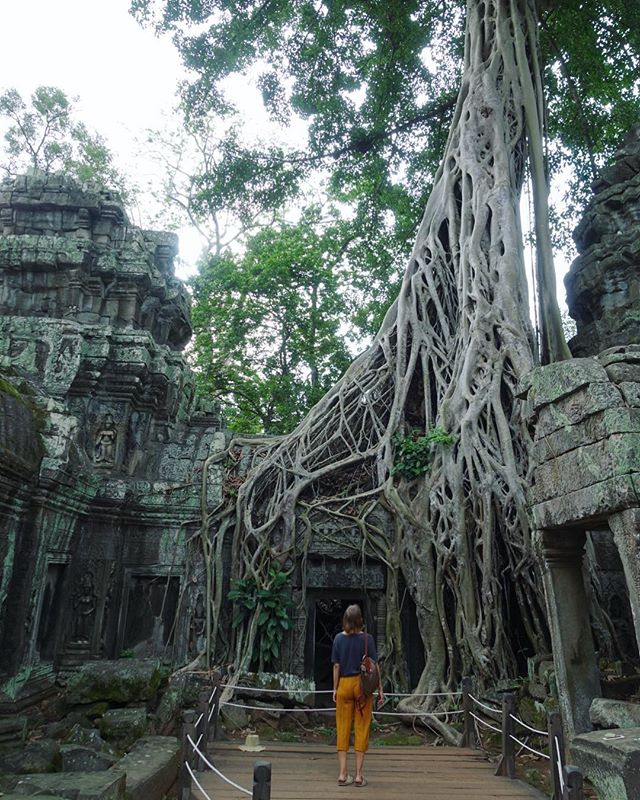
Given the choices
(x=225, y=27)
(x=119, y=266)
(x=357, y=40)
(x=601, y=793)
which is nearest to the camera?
(x=601, y=793)

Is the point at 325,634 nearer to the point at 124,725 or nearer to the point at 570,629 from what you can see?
the point at 124,725

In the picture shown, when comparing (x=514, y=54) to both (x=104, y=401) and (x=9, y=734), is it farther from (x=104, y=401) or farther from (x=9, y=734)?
(x=9, y=734)

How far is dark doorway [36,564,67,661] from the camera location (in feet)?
18.5

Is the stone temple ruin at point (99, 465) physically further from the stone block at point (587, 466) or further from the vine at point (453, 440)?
the stone block at point (587, 466)

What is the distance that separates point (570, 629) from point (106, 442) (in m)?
5.16

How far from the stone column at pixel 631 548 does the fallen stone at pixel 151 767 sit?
234 centimetres

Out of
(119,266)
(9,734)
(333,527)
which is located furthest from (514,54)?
(9,734)

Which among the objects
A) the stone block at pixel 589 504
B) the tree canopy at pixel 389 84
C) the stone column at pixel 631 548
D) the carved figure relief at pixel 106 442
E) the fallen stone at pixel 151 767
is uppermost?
the tree canopy at pixel 389 84

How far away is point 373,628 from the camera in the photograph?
615 centimetres

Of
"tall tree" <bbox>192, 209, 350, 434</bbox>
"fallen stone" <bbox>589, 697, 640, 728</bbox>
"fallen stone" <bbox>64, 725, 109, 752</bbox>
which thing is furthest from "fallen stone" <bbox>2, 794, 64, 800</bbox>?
"tall tree" <bbox>192, 209, 350, 434</bbox>

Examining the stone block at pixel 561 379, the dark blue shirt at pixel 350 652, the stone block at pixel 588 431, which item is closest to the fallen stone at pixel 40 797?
the dark blue shirt at pixel 350 652

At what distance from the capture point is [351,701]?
11.5 feet

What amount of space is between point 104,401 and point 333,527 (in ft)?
9.76

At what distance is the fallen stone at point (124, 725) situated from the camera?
4113 mm
